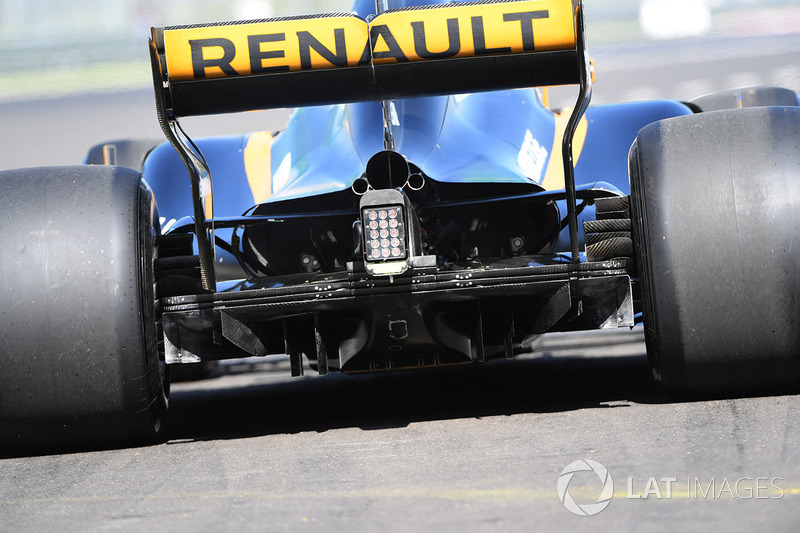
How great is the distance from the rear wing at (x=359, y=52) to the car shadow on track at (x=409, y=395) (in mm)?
1338

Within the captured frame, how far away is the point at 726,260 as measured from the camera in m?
3.85

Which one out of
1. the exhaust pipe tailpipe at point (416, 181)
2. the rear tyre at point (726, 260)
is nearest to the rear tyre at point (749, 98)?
the exhaust pipe tailpipe at point (416, 181)

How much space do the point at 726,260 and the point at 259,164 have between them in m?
2.91

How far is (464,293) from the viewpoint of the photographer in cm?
391

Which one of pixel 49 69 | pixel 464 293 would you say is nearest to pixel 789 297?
pixel 464 293

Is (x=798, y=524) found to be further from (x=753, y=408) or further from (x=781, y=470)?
(x=753, y=408)

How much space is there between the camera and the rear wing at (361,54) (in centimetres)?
391

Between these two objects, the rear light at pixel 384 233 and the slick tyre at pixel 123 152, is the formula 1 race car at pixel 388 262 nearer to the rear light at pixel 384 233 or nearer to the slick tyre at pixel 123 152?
the rear light at pixel 384 233

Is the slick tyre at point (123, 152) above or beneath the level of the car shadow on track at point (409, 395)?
above

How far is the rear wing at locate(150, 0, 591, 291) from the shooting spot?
391 cm

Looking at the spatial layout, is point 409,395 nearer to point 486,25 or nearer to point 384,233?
point 384,233

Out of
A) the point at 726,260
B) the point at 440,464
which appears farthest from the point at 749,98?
the point at 440,464

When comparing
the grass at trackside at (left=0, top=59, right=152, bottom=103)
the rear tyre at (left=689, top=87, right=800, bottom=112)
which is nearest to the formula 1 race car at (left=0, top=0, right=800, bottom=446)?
the rear tyre at (left=689, top=87, right=800, bottom=112)

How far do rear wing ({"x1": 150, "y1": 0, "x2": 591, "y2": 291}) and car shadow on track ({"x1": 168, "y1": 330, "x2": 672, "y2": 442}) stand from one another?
132 cm
